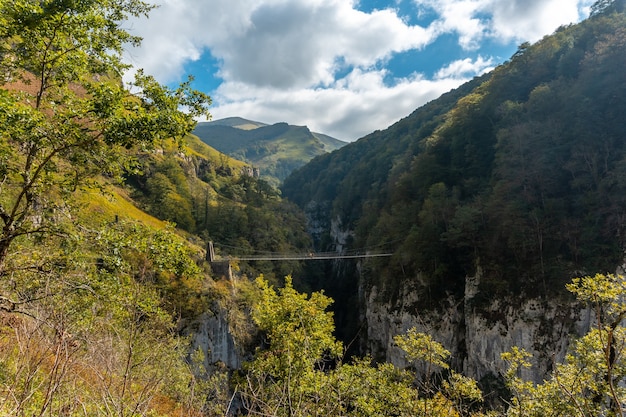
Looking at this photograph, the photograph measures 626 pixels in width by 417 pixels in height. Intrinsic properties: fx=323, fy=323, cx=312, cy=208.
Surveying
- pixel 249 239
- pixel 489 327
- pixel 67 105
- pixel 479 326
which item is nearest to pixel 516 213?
pixel 489 327

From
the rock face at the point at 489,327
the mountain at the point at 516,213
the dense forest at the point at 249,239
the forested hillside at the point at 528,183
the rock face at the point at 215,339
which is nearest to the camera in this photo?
the dense forest at the point at 249,239

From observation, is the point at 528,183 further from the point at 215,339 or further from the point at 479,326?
the point at 215,339

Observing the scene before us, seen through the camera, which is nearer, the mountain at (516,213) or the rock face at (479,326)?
the rock face at (479,326)

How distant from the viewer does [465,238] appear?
24000 millimetres

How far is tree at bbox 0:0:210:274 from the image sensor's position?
4711 millimetres

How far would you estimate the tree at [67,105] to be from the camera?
471 cm

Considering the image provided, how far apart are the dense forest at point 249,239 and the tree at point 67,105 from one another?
0.13 feet

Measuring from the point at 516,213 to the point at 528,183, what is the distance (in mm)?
3162

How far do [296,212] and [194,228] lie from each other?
86.4 ft

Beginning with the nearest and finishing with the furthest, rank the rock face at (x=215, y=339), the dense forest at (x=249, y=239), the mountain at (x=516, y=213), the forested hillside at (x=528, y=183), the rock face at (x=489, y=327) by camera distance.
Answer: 1. the dense forest at (x=249, y=239)
2. the rock face at (x=489, y=327)
3. the mountain at (x=516, y=213)
4. the forested hillside at (x=528, y=183)
5. the rock face at (x=215, y=339)

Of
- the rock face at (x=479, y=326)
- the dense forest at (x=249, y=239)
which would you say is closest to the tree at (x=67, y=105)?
the dense forest at (x=249, y=239)

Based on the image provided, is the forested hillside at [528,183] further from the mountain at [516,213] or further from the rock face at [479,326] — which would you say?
the rock face at [479,326]

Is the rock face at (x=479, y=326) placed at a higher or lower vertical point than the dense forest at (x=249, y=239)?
lower

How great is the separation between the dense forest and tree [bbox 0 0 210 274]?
0.13ft
